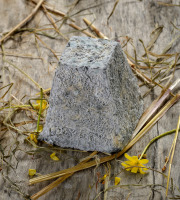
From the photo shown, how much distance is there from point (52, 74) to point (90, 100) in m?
0.59

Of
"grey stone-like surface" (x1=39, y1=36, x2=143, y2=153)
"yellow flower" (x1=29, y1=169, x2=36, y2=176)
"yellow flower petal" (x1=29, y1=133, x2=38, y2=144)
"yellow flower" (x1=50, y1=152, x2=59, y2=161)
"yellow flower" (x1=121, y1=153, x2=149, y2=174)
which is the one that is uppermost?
"grey stone-like surface" (x1=39, y1=36, x2=143, y2=153)

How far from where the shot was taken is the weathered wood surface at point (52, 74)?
1484 mm

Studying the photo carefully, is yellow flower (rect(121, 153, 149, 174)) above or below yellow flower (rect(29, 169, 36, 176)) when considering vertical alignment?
above

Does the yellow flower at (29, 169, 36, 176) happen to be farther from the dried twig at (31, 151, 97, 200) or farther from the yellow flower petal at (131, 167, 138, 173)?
the yellow flower petal at (131, 167, 138, 173)

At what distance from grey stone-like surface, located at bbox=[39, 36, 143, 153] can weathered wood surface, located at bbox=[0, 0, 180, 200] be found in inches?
3.3

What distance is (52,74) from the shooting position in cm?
207

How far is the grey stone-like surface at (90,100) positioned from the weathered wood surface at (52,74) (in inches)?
3.3

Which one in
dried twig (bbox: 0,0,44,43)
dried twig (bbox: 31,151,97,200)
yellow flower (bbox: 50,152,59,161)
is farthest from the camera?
dried twig (bbox: 0,0,44,43)

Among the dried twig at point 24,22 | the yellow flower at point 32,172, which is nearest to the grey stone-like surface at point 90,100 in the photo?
the yellow flower at point 32,172

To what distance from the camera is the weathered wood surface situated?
1.48m

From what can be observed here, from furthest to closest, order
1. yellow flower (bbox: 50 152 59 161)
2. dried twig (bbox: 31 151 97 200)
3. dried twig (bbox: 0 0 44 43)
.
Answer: dried twig (bbox: 0 0 44 43)
yellow flower (bbox: 50 152 59 161)
dried twig (bbox: 31 151 97 200)

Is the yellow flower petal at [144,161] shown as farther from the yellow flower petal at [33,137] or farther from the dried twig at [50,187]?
the yellow flower petal at [33,137]

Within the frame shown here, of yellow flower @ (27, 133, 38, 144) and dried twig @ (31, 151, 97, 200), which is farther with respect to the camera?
yellow flower @ (27, 133, 38, 144)

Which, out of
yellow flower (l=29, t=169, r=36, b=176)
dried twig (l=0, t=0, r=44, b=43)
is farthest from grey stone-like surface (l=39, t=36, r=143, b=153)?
dried twig (l=0, t=0, r=44, b=43)
